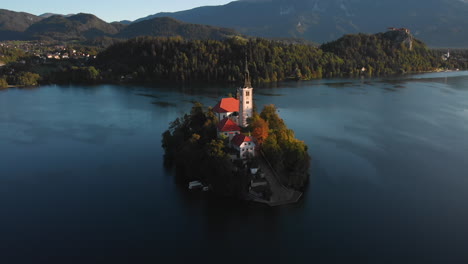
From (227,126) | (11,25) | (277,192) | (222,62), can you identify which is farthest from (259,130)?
(11,25)

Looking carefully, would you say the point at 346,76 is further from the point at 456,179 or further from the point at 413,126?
the point at 456,179

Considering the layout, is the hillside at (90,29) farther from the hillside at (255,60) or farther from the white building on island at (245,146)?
the white building on island at (245,146)

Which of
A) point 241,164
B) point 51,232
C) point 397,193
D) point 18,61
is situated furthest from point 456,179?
point 18,61

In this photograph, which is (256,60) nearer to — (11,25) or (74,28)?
(74,28)

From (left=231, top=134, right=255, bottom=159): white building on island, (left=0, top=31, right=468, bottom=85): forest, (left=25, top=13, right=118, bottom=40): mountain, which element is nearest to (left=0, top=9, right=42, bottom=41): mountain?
(left=25, top=13, right=118, bottom=40): mountain

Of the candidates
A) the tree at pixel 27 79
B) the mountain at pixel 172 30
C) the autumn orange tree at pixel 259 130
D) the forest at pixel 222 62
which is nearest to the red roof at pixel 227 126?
the autumn orange tree at pixel 259 130

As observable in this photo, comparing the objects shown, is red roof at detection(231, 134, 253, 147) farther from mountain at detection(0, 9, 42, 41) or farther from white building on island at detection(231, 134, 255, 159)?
mountain at detection(0, 9, 42, 41)
